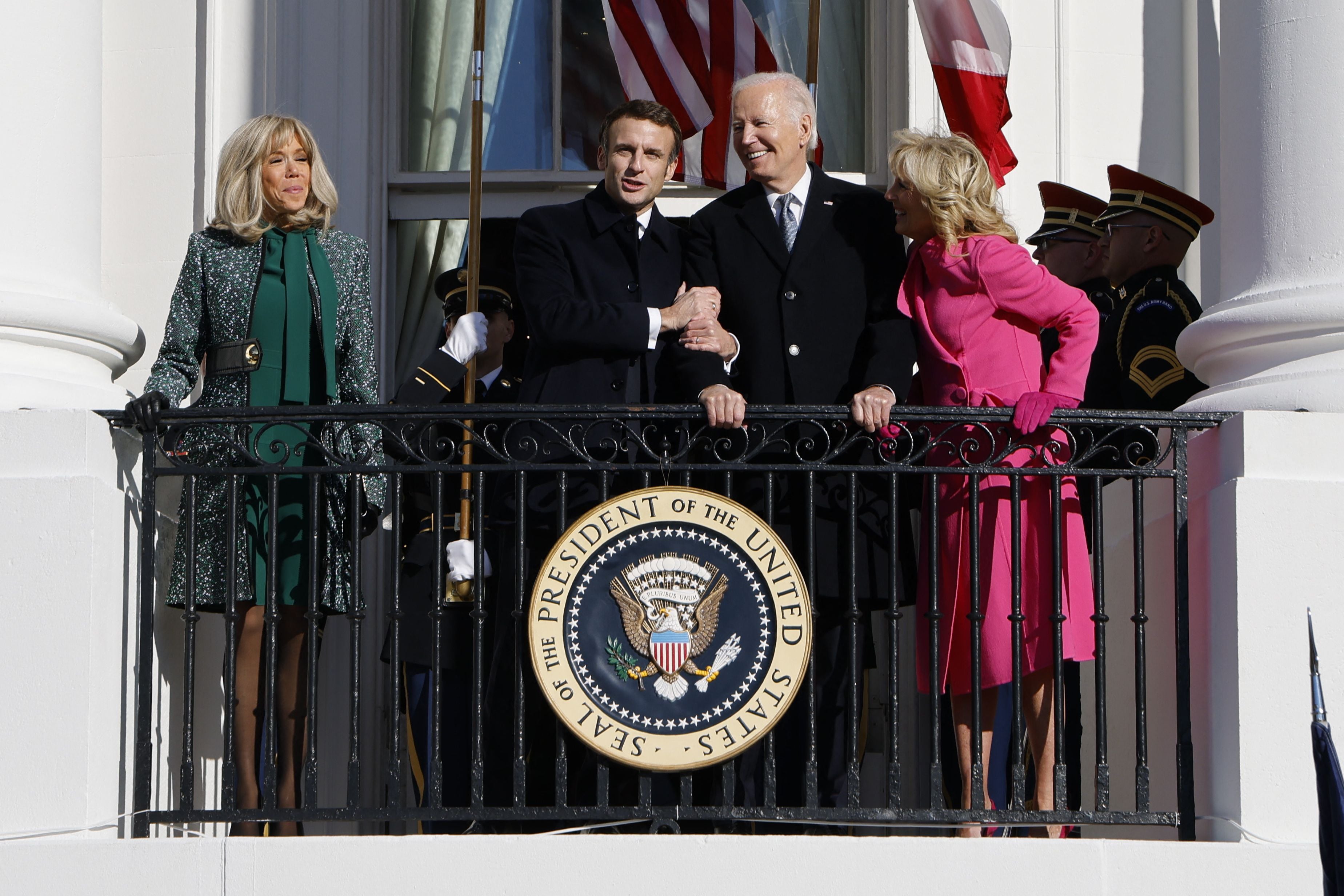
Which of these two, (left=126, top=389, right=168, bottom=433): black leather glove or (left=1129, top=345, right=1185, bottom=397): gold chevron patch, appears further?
(left=1129, top=345, right=1185, bottom=397): gold chevron patch

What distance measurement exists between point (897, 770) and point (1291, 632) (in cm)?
109

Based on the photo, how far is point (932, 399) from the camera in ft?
18.0

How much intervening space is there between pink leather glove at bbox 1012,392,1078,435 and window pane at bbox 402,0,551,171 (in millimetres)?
3269

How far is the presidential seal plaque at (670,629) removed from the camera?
16.5 ft

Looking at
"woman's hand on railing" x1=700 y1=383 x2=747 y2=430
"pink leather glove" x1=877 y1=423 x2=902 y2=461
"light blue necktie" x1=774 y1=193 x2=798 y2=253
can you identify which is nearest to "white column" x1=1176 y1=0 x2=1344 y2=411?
"pink leather glove" x1=877 y1=423 x2=902 y2=461

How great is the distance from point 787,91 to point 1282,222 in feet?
4.82

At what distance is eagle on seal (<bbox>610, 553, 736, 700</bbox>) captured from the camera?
5020 millimetres

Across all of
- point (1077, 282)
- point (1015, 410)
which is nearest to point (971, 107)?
point (1077, 282)

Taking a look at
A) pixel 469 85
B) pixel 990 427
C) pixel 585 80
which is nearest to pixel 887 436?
pixel 990 427

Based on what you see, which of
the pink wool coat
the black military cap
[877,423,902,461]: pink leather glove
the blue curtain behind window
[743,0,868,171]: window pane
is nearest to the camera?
[877,423,902,461]: pink leather glove

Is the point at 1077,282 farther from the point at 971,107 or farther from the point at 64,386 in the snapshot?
the point at 64,386

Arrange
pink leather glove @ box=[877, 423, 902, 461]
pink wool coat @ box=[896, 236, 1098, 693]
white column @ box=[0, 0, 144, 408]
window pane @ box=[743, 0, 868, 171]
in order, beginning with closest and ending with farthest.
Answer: pink leather glove @ box=[877, 423, 902, 461] → pink wool coat @ box=[896, 236, 1098, 693] → white column @ box=[0, 0, 144, 408] → window pane @ box=[743, 0, 868, 171]

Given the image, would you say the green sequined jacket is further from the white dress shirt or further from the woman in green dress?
the white dress shirt

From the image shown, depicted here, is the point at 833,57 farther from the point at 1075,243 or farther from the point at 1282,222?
the point at 1282,222
